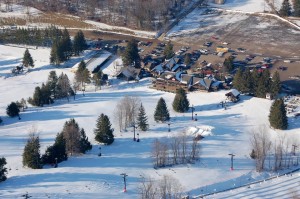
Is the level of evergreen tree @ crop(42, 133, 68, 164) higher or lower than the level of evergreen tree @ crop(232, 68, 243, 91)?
lower

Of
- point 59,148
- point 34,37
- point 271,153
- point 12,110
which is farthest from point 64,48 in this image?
point 271,153

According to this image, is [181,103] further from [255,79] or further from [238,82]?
[255,79]

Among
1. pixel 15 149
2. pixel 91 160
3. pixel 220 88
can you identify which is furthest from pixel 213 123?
pixel 15 149

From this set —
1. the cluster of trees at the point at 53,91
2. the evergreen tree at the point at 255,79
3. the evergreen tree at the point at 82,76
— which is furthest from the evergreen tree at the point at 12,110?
the evergreen tree at the point at 255,79

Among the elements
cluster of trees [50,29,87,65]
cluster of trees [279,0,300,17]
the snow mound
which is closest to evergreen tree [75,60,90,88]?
cluster of trees [50,29,87,65]

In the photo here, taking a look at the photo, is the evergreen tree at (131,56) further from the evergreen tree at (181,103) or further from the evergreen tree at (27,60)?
the evergreen tree at (181,103)

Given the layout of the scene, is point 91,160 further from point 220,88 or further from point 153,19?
point 153,19

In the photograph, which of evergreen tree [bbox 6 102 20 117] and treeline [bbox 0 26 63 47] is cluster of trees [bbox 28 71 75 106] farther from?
treeline [bbox 0 26 63 47]
